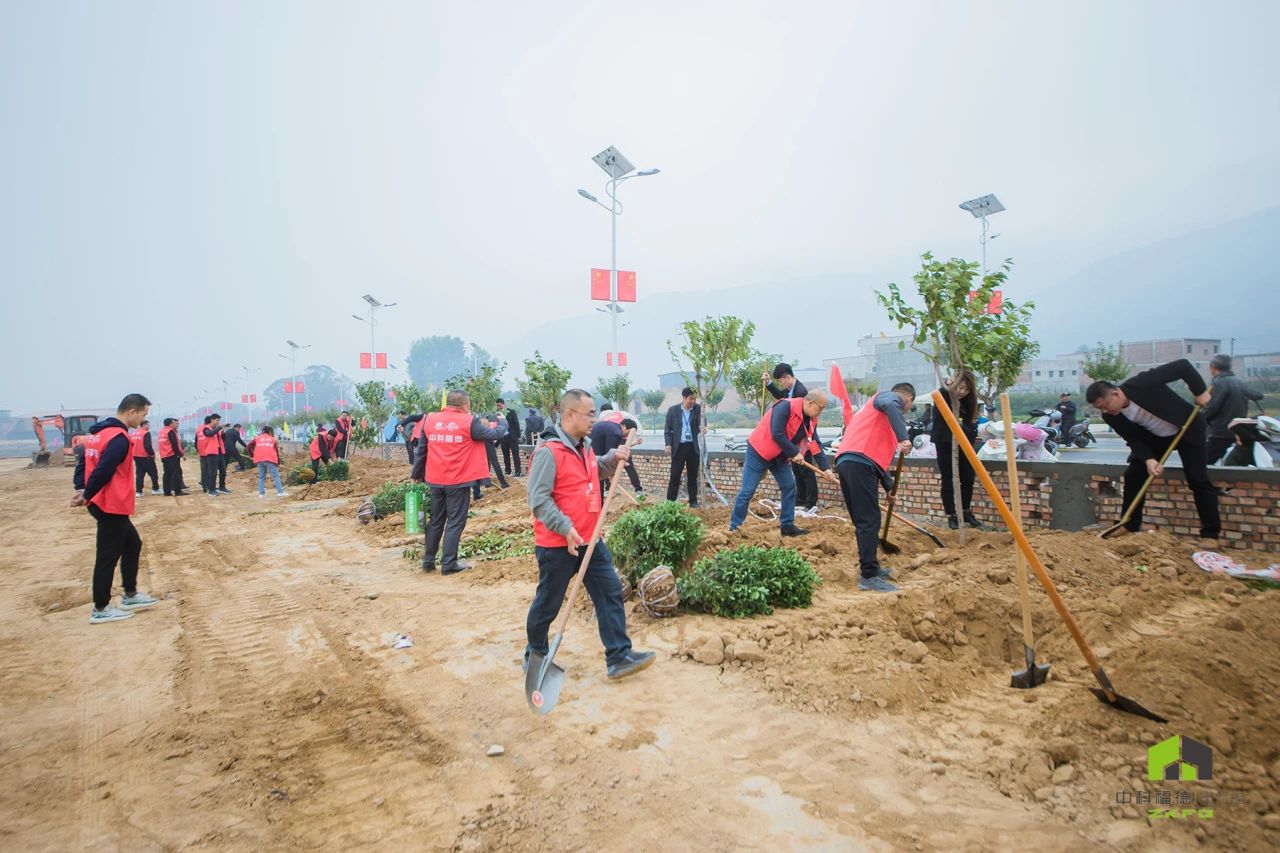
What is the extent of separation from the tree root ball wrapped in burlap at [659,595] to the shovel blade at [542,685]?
1.33 meters

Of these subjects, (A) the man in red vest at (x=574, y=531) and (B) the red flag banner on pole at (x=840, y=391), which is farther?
(B) the red flag banner on pole at (x=840, y=391)

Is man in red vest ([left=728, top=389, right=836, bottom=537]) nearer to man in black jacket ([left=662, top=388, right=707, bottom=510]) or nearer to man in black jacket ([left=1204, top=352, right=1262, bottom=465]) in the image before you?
man in black jacket ([left=662, top=388, right=707, bottom=510])

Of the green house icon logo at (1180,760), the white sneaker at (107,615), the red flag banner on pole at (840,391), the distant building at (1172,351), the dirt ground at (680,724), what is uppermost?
the distant building at (1172,351)

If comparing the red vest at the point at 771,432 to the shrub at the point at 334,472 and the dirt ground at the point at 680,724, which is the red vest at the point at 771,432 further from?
the shrub at the point at 334,472

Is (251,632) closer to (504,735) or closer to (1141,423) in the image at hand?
(504,735)

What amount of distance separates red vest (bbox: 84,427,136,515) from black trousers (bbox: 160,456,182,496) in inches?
501

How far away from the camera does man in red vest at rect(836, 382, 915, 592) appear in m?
5.41

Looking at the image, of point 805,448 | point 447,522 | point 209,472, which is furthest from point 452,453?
point 209,472

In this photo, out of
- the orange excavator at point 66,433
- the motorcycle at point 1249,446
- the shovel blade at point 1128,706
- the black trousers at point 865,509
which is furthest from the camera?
the orange excavator at point 66,433

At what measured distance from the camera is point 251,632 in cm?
545

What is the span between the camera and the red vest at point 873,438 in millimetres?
5508

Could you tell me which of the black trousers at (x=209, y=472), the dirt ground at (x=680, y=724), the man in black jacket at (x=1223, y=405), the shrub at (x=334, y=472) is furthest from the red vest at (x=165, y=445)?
the man in black jacket at (x=1223, y=405)

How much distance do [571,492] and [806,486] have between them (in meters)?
6.07

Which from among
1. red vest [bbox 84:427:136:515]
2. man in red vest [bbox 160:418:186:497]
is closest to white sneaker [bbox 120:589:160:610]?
red vest [bbox 84:427:136:515]
